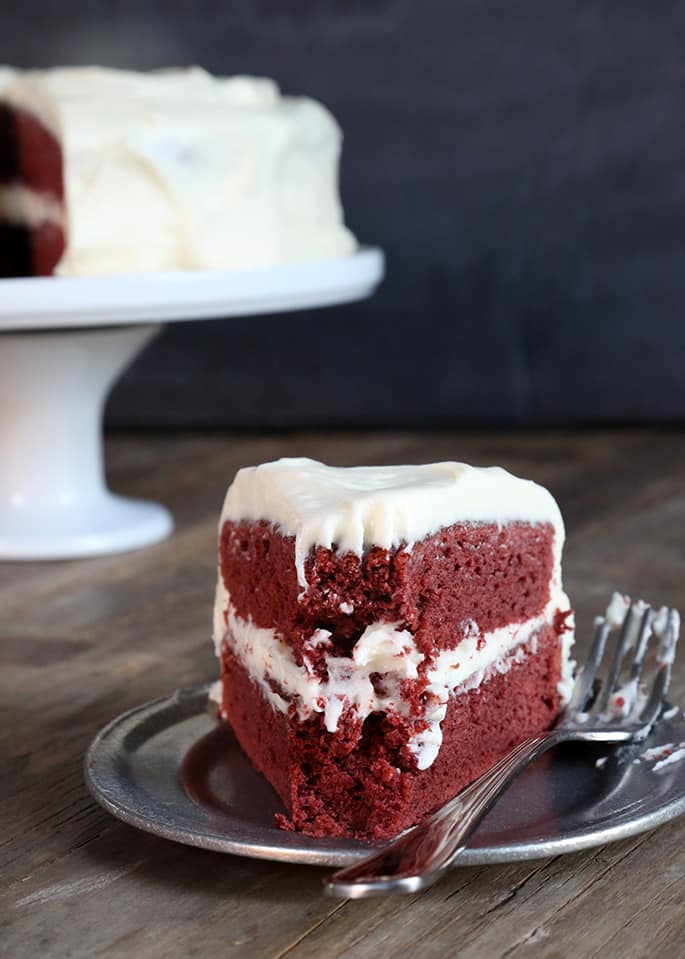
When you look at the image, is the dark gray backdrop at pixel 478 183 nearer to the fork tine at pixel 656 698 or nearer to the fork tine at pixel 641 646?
the fork tine at pixel 641 646

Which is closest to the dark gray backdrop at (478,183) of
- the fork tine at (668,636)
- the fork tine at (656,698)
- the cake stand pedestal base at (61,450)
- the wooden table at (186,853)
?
the wooden table at (186,853)

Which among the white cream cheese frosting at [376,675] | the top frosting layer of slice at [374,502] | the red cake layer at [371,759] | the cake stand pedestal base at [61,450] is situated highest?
A: the top frosting layer of slice at [374,502]

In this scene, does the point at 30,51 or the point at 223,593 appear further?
the point at 30,51

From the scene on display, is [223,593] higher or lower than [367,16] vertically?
lower

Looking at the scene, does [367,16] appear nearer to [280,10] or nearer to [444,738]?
[280,10]

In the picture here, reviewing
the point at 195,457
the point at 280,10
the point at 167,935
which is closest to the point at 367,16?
the point at 280,10

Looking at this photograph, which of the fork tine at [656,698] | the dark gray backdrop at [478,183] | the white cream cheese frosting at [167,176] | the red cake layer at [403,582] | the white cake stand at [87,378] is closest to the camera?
the red cake layer at [403,582]

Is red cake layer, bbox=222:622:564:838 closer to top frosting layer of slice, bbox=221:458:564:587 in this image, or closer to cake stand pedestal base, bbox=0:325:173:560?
top frosting layer of slice, bbox=221:458:564:587

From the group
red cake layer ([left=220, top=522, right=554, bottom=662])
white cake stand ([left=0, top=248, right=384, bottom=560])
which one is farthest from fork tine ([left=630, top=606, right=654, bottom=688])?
white cake stand ([left=0, top=248, right=384, bottom=560])
